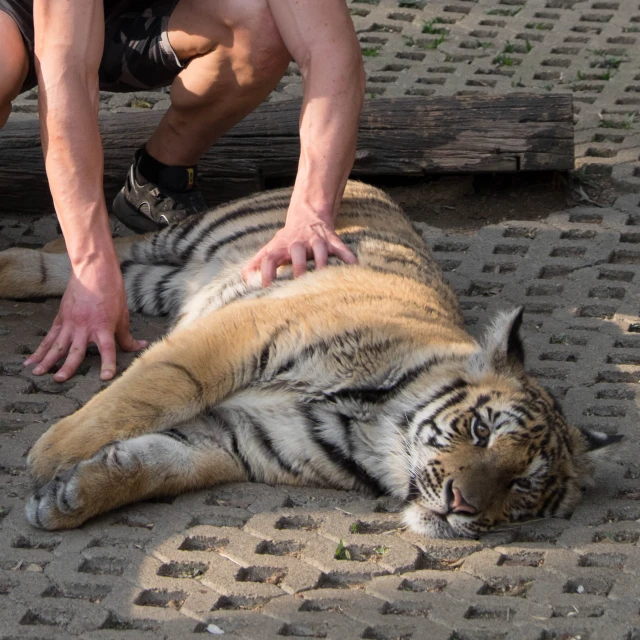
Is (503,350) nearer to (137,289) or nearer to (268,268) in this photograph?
(268,268)

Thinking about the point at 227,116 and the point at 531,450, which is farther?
the point at 227,116

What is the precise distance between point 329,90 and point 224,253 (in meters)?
0.83

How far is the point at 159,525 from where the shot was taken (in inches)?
113

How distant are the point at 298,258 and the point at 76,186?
2.59 feet

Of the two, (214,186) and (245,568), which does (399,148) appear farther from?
(245,568)

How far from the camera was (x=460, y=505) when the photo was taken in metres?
2.86

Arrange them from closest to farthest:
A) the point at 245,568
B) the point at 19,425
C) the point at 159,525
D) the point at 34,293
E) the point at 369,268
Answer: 1. the point at 245,568
2. the point at 159,525
3. the point at 19,425
4. the point at 369,268
5. the point at 34,293

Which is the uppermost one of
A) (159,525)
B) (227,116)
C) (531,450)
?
(227,116)

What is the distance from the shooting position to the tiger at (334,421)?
2.91 m

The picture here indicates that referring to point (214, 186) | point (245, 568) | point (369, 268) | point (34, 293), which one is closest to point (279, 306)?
point (369, 268)

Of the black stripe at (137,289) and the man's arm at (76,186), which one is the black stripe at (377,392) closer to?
the man's arm at (76,186)

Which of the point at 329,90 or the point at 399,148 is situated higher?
the point at 329,90

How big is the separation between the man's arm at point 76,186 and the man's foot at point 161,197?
96cm

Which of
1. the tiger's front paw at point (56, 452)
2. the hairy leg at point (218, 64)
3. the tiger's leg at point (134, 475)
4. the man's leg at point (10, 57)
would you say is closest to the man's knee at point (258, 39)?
the hairy leg at point (218, 64)
